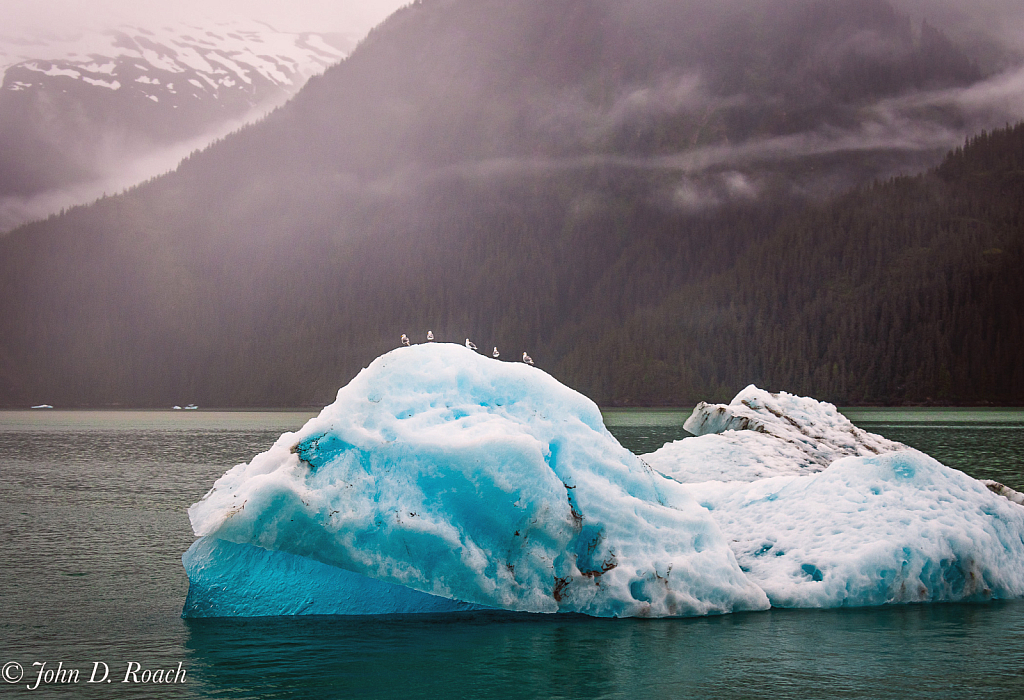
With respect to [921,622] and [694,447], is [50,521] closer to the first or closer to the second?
[694,447]

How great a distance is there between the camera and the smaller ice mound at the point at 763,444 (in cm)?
2777

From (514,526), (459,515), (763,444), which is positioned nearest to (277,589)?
(459,515)

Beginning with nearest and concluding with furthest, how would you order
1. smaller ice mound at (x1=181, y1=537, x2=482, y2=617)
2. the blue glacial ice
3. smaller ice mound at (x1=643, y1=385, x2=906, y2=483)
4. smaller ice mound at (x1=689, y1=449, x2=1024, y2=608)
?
1. the blue glacial ice
2. smaller ice mound at (x1=181, y1=537, x2=482, y2=617)
3. smaller ice mound at (x1=689, y1=449, x2=1024, y2=608)
4. smaller ice mound at (x1=643, y1=385, x2=906, y2=483)

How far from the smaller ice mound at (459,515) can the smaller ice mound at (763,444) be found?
13889 millimetres

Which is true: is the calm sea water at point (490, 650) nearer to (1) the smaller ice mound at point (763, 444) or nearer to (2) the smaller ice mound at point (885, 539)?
(2) the smaller ice mound at point (885, 539)

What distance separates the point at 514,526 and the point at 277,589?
393 cm

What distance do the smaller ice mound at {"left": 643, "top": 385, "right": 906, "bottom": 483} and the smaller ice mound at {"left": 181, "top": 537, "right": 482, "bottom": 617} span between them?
15681 millimetres

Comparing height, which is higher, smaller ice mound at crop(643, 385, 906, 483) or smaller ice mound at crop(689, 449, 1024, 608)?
smaller ice mound at crop(643, 385, 906, 483)

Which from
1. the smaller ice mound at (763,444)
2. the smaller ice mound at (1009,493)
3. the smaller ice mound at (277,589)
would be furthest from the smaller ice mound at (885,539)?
the smaller ice mound at (763,444)

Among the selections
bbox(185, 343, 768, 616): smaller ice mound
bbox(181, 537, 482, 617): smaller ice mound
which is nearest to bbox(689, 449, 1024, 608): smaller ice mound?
bbox(185, 343, 768, 616): smaller ice mound

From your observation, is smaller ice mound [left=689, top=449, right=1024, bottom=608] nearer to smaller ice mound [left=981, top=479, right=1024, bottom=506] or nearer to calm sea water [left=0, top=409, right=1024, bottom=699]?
calm sea water [left=0, top=409, right=1024, bottom=699]

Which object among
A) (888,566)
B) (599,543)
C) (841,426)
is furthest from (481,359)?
(841,426)

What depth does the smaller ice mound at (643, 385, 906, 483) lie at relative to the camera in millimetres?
27766

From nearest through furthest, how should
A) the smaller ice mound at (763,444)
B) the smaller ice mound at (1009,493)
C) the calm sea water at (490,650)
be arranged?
1. the calm sea water at (490,650)
2. the smaller ice mound at (1009,493)
3. the smaller ice mound at (763,444)
